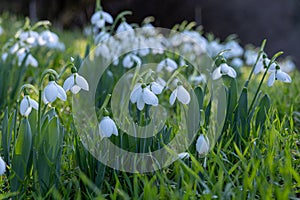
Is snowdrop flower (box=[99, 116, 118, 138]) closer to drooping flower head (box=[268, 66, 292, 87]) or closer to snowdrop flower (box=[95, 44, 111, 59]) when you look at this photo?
drooping flower head (box=[268, 66, 292, 87])

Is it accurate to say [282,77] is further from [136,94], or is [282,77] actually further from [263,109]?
[136,94]

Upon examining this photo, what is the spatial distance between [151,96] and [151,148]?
0.22m

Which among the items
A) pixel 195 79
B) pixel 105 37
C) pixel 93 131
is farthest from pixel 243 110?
pixel 105 37

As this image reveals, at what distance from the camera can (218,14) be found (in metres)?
6.86

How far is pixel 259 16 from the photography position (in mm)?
6711

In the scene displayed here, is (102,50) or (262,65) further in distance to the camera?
(102,50)

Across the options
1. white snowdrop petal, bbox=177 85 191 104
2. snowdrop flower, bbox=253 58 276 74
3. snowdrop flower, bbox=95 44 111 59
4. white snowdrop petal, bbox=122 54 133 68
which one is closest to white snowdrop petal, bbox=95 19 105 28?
snowdrop flower, bbox=95 44 111 59

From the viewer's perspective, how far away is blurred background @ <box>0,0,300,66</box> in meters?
6.60

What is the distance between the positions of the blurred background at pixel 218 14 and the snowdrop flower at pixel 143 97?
516 centimetres

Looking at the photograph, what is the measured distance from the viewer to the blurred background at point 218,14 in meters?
6.60

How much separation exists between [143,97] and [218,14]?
18.7ft

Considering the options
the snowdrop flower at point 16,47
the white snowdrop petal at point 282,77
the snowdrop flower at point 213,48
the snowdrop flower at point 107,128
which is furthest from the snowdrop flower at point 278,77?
the snowdrop flower at point 213,48

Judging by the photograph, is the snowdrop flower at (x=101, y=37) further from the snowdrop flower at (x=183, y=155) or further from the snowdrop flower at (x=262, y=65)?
the snowdrop flower at (x=183, y=155)

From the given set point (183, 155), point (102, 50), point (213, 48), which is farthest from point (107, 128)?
point (213, 48)
